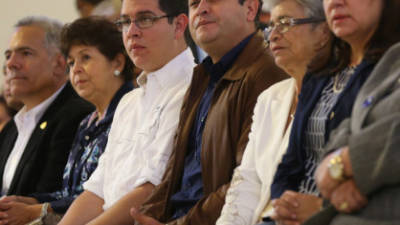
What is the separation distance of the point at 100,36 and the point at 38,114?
80 cm

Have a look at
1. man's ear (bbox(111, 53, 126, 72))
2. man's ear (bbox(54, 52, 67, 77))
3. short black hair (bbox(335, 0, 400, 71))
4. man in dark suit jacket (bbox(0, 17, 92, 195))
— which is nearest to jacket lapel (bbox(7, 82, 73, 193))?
man in dark suit jacket (bbox(0, 17, 92, 195))

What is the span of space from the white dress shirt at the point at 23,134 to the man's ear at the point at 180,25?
4.33 feet

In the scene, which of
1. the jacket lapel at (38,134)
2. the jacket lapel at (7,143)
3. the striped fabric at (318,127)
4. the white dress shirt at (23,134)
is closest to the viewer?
the striped fabric at (318,127)

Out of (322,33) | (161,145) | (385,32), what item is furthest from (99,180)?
(385,32)

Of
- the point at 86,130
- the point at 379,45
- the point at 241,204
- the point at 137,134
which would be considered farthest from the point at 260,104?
the point at 86,130

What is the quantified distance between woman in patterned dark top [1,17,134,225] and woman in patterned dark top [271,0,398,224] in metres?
1.79

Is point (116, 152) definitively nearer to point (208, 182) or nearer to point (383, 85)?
point (208, 182)

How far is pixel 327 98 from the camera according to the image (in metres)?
2.36

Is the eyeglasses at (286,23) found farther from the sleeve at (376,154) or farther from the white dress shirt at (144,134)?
the white dress shirt at (144,134)

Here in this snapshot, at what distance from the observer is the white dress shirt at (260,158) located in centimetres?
260

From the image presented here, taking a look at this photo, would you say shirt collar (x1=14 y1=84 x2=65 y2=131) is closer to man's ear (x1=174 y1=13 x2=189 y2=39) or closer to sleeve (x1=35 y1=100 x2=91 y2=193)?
sleeve (x1=35 y1=100 x2=91 y2=193)

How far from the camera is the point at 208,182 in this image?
9.75 ft

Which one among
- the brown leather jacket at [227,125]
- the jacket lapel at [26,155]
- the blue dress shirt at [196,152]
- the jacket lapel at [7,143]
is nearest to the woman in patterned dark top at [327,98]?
the brown leather jacket at [227,125]

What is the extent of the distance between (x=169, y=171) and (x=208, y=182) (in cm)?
31
